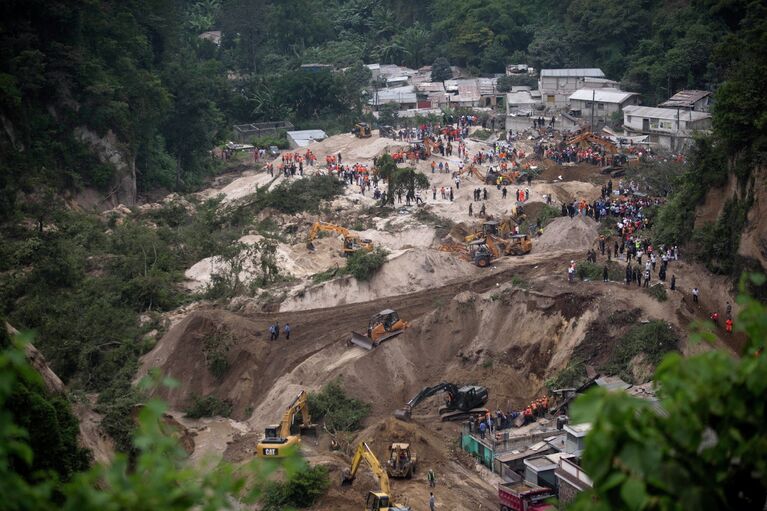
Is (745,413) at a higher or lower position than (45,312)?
higher

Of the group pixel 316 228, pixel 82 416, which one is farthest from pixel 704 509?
pixel 316 228

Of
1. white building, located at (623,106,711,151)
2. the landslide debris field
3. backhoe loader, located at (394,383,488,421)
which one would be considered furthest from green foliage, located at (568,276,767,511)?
white building, located at (623,106,711,151)

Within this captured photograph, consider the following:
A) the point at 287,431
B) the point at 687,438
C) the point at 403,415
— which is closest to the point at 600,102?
the point at 403,415

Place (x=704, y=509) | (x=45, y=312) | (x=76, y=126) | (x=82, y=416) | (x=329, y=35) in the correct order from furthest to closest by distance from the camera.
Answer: (x=329, y=35) < (x=76, y=126) < (x=45, y=312) < (x=82, y=416) < (x=704, y=509)

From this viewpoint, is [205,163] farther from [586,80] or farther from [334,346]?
[334,346]

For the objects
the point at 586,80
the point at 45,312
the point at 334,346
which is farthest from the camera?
the point at 586,80

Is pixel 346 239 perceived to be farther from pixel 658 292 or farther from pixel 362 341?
pixel 658 292

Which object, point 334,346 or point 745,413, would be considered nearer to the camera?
point 745,413
